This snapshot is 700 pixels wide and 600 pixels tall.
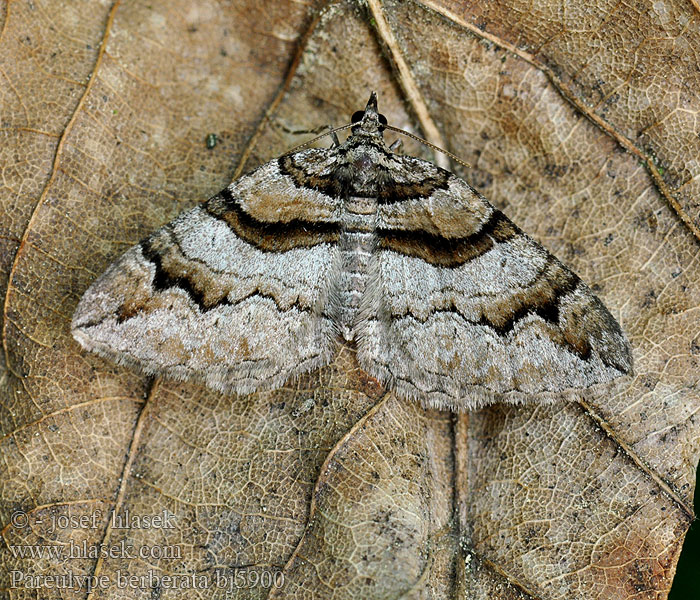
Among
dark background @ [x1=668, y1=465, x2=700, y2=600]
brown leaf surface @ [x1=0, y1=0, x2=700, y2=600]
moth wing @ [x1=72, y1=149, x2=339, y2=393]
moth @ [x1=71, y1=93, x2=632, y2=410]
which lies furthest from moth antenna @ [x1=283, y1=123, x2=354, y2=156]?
dark background @ [x1=668, y1=465, x2=700, y2=600]

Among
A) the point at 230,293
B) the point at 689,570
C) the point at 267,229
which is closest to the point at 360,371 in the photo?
the point at 230,293

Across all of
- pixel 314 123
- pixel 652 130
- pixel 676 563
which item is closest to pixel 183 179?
pixel 314 123

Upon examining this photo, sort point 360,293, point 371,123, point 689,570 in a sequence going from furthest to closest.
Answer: point 371,123 → point 360,293 → point 689,570

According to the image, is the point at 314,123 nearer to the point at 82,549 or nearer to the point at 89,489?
the point at 89,489

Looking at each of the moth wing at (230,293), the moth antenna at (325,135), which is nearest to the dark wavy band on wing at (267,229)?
the moth wing at (230,293)

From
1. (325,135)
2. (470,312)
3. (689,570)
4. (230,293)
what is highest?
(325,135)

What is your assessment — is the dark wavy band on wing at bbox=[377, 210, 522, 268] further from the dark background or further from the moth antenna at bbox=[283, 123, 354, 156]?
the dark background

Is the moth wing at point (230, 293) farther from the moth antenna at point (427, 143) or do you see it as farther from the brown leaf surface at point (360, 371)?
the moth antenna at point (427, 143)

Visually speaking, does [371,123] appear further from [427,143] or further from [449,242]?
[449,242]
